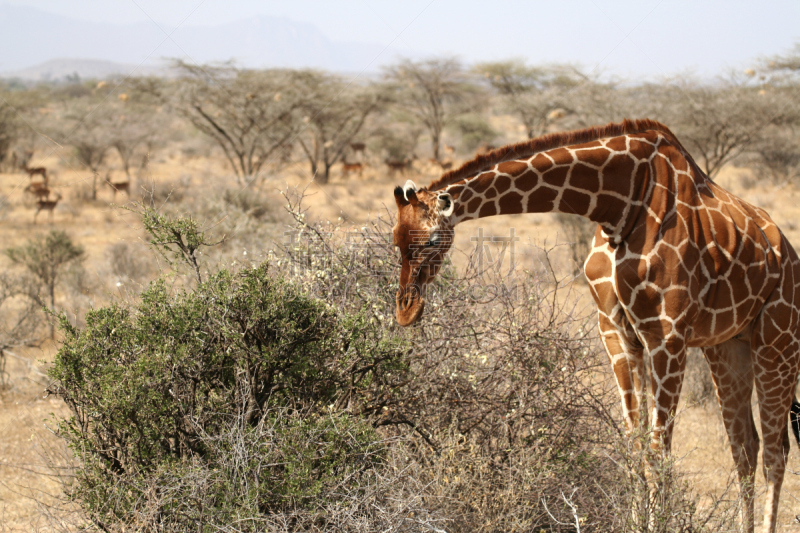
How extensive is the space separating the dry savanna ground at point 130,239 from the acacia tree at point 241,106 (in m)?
1.14

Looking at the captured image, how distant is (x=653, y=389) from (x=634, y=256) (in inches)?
29.4

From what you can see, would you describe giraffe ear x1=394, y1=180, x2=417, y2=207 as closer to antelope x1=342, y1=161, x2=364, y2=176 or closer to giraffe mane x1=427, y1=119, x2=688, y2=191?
giraffe mane x1=427, y1=119, x2=688, y2=191

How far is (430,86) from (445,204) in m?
30.3

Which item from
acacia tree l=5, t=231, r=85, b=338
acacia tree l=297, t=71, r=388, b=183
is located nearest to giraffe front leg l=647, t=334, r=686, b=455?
acacia tree l=5, t=231, r=85, b=338

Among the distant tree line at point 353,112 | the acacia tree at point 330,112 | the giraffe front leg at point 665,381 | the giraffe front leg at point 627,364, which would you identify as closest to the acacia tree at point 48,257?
the distant tree line at point 353,112

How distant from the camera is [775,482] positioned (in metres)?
4.08

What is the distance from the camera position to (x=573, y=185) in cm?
328

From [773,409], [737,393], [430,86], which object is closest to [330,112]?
[430,86]

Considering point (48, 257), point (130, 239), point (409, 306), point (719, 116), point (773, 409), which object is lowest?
point (48, 257)

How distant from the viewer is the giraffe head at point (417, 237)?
2.85 m

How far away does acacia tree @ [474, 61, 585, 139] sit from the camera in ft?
83.6

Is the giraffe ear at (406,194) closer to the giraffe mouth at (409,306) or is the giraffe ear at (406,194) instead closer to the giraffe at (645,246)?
the giraffe at (645,246)

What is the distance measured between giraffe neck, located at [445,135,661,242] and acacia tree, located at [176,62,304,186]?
56.4 ft

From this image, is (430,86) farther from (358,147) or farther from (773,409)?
(773,409)
